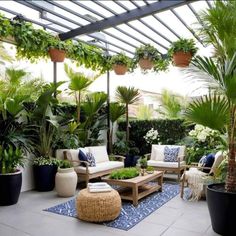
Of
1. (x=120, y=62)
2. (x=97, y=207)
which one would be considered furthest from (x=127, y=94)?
(x=97, y=207)

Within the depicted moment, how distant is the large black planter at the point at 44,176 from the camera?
568 centimetres

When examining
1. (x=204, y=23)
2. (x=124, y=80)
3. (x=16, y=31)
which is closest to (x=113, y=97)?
(x=124, y=80)

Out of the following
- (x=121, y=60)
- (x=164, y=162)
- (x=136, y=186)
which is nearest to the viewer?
(x=136, y=186)

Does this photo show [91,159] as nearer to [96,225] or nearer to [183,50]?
[96,225]

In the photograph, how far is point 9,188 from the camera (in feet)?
15.4

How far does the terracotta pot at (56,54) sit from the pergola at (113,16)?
46cm

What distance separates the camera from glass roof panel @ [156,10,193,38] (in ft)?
19.0

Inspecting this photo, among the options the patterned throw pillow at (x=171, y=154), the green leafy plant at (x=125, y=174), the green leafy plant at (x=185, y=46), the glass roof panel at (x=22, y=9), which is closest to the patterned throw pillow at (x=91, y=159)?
the green leafy plant at (x=125, y=174)

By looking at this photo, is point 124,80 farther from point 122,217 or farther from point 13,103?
point 122,217

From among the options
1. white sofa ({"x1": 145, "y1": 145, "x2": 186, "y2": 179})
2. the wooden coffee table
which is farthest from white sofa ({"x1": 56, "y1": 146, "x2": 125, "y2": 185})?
white sofa ({"x1": 145, "y1": 145, "x2": 186, "y2": 179})

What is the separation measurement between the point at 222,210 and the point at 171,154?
3.48 metres

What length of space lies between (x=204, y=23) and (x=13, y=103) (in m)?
3.44

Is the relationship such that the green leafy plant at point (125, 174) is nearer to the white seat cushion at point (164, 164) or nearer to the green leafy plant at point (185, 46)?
the white seat cushion at point (164, 164)

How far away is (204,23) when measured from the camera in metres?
3.48
